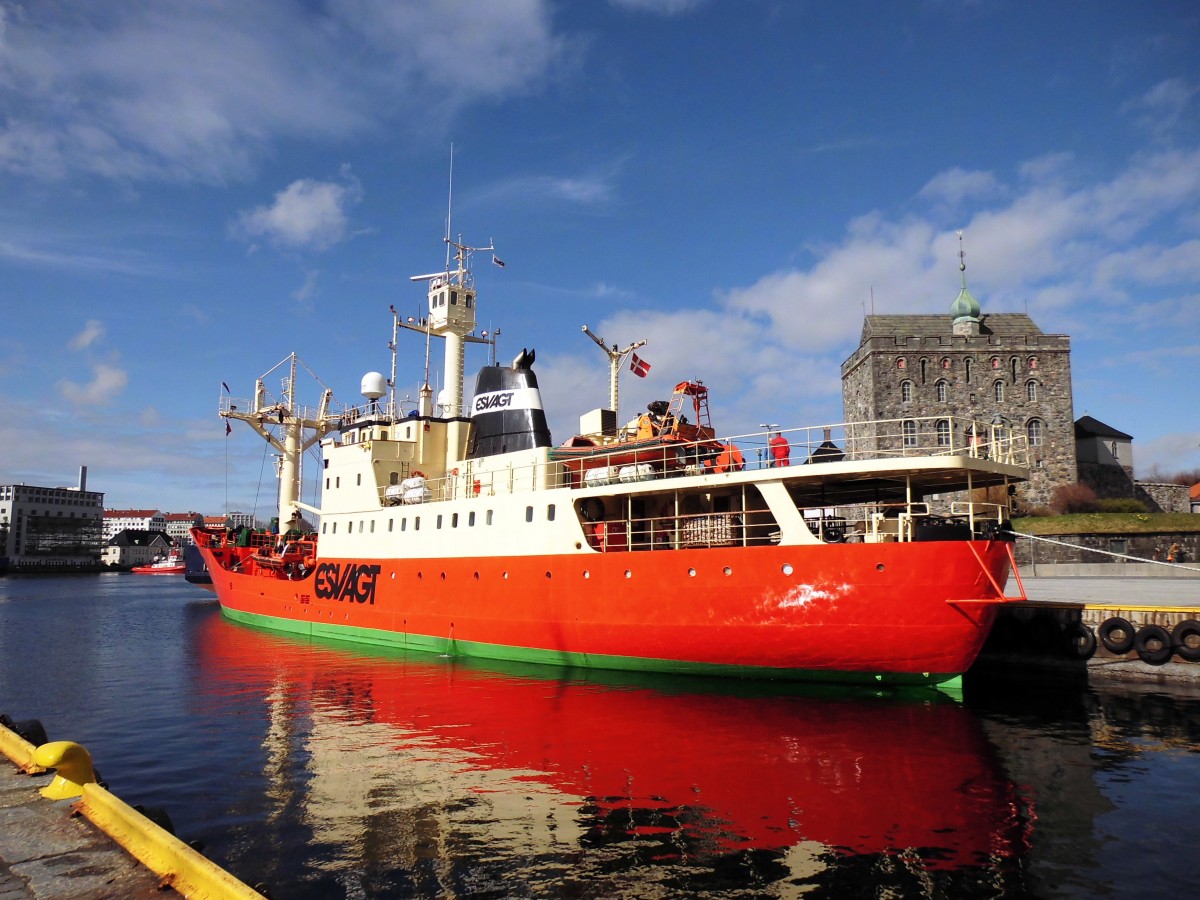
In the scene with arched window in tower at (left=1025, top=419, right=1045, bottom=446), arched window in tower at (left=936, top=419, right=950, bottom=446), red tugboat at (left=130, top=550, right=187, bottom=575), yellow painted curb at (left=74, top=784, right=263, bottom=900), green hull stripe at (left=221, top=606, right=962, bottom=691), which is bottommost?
red tugboat at (left=130, top=550, right=187, bottom=575)

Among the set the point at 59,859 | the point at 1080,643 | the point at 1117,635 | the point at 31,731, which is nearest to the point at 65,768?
the point at 59,859

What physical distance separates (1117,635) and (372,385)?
87.7 ft

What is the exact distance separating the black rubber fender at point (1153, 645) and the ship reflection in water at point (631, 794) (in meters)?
5.88

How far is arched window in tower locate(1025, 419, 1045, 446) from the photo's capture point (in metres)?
54.9

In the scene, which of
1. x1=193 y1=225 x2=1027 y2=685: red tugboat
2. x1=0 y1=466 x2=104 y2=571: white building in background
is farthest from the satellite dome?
x1=0 y1=466 x2=104 y2=571: white building in background

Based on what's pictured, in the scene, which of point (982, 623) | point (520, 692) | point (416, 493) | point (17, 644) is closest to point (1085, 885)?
point (982, 623)

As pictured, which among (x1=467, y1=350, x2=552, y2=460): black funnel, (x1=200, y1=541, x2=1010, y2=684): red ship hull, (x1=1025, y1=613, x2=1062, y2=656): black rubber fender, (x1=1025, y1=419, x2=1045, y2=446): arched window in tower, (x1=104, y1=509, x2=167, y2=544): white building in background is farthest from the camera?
(x1=104, y1=509, x2=167, y2=544): white building in background

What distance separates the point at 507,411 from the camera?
23359 mm

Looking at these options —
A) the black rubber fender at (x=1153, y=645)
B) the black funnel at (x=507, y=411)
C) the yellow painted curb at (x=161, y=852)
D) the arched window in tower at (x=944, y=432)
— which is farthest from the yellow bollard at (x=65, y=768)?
the black rubber fender at (x=1153, y=645)

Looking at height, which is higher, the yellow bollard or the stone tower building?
the stone tower building

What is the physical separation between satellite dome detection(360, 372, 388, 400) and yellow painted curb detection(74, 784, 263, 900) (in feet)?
83.5

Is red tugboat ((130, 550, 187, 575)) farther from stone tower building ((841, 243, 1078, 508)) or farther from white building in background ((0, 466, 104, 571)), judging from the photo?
stone tower building ((841, 243, 1078, 508))

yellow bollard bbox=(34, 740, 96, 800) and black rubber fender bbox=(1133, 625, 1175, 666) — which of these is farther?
black rubber fender bbox=(1133, 625, 1175, 666)

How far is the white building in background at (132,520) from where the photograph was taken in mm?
171000
